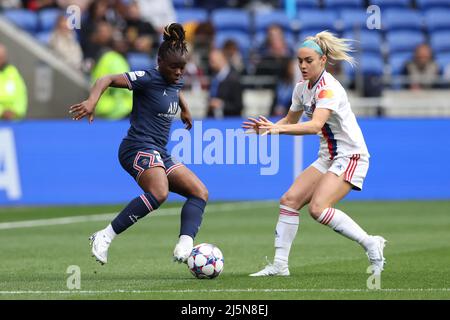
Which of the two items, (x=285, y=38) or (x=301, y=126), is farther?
(x=285, y=38)

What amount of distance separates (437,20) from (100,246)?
17.7m

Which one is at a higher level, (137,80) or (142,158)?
(137,80)

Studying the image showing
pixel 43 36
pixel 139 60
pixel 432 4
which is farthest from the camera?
pixel 432 4

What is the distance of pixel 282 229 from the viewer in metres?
10.8

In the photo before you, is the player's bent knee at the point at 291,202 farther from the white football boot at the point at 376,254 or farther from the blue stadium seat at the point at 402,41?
the blue stadium seat at the point at 402,41

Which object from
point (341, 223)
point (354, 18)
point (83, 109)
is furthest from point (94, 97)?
point (354, 18)

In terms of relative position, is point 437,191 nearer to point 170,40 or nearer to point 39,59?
point 39,59

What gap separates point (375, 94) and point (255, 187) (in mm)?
3546

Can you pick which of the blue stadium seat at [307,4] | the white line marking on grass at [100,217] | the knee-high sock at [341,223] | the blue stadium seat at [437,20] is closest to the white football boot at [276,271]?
the knee-high sock at [341,223]

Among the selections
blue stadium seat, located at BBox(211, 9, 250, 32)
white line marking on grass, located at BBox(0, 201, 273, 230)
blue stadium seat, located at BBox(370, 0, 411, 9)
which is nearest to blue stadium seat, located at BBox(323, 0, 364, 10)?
blue stadium seat, located at BBox(370, 0, 411, 9)

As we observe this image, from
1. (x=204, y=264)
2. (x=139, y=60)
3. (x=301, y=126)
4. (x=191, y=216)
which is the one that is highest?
(x=301, y=126)

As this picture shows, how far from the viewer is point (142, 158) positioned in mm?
10680

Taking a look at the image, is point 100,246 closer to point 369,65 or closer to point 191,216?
point 191,216
